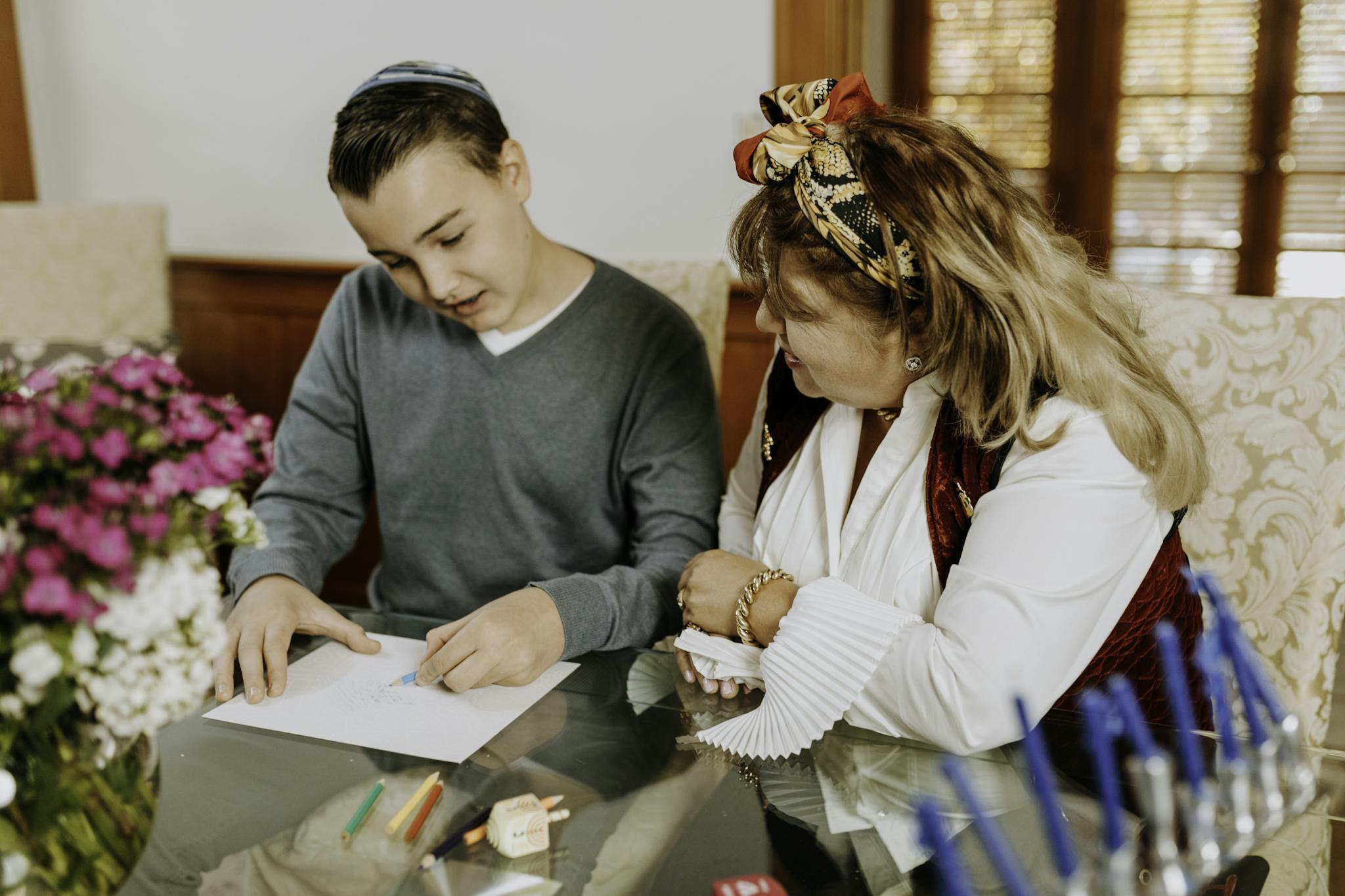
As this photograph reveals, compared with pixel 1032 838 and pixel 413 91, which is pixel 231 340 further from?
pixel 1032 838

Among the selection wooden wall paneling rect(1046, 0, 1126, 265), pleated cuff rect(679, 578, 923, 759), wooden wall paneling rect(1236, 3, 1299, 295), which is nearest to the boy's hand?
pleated cuff rect(679, 578, 923, 759)

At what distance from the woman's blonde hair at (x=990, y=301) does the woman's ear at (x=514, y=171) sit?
19.8 inches

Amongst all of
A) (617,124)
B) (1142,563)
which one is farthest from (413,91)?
(617,124)

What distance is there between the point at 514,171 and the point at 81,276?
5.95ft

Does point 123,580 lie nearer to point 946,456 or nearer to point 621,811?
point 621,811

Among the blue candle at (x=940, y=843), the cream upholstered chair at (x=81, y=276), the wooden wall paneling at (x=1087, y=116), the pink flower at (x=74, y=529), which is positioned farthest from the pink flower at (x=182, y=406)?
the wooden wall paneling at (x=1087, y=116)

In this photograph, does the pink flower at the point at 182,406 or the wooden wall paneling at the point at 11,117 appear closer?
the pink flower at the point at 182,406

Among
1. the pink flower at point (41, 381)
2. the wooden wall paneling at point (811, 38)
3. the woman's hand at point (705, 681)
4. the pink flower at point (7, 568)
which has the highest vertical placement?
the wooden wall paneling at point (811, 38)

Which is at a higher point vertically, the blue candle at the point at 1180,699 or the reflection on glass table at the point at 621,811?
the blue candle at the point at 1180,699

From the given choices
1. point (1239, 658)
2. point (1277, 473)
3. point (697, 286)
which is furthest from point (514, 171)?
point (1239, 658)

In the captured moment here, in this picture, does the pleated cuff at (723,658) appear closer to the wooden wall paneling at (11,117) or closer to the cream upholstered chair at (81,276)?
the cream upholstered chair at (81,276)

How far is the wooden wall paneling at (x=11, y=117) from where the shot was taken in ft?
10.3

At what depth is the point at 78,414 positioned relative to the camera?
63 cm

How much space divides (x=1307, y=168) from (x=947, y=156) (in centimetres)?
238
